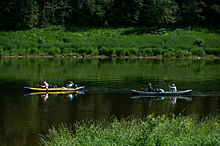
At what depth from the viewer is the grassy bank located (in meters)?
76.1

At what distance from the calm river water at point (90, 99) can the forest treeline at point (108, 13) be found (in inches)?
1497

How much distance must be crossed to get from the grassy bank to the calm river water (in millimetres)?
22483

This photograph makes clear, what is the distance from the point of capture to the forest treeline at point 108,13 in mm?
89938

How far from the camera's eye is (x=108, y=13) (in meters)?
97.6

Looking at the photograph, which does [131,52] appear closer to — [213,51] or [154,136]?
[213,51]

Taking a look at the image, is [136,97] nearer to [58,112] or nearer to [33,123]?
[58,112]

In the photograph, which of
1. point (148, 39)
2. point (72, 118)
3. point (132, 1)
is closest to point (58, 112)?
point (72, 118)

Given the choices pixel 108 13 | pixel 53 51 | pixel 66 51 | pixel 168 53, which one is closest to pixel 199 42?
pixel 168 53

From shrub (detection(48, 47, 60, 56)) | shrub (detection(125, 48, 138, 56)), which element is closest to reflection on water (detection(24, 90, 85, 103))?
shrub (detection(48, 47, 60, 56))

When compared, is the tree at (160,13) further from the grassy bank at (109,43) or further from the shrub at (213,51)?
the shrub at (213,51)

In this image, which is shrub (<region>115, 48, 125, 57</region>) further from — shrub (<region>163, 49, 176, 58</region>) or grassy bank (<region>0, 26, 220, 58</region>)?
shrub (<region>163, 49, 176, 58</region>)

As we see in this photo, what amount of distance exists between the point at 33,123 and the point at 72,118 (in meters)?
2.78

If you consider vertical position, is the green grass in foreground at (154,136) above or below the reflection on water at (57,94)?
above

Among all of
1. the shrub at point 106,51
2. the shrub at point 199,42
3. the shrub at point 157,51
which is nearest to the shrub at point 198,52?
the shrub at point 199,42
